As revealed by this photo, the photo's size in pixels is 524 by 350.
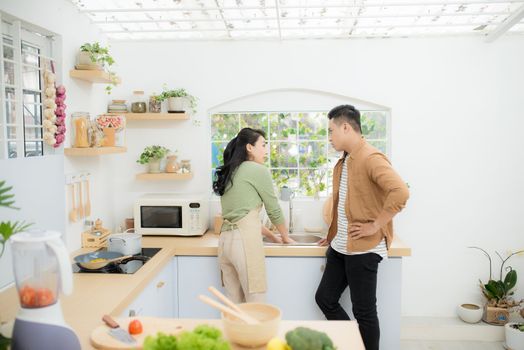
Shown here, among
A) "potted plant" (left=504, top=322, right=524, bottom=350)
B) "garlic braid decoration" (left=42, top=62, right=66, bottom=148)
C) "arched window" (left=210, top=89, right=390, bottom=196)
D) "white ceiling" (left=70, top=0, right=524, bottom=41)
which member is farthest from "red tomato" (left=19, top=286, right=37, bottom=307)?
"potted plant" (left=504, top=322, right=524, bottom=350)

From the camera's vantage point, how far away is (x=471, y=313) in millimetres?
3787

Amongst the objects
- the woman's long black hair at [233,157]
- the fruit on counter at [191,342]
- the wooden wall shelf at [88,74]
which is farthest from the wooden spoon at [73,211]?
the fruit on counter at [191,342]

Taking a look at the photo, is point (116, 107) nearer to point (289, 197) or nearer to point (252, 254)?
point (289, 197)

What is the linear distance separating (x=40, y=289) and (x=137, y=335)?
35 cm

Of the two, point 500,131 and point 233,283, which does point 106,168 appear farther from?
point 500,131

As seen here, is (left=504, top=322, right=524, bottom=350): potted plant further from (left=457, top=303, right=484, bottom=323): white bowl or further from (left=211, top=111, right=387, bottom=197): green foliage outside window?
(left=211, top=111, right=387, bottom=197): green foliage outside window

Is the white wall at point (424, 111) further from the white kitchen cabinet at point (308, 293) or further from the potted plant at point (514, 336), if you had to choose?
the white kitchen cabinet at point (308, 293)

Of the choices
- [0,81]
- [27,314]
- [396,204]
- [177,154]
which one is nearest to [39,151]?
[0,81]

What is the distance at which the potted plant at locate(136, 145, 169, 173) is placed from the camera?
12.4 ft

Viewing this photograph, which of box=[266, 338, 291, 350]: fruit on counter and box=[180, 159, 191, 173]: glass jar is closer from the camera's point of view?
box=[266, 338, 291, 350]: fruit on counter

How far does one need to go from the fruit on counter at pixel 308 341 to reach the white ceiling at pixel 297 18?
219cm

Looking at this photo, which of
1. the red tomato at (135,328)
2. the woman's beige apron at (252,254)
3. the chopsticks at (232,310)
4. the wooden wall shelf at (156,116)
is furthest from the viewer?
the wooden wall shelf at (156,116)

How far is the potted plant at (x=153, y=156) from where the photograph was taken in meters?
3.79

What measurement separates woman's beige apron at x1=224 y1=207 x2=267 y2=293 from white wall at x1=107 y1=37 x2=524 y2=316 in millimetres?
974
